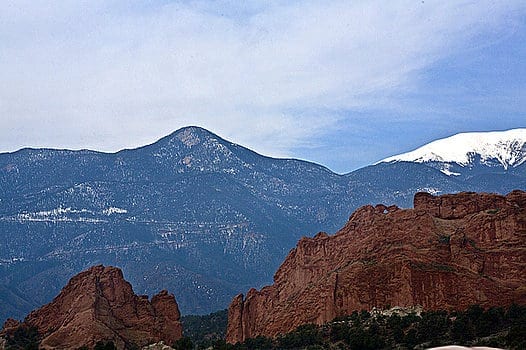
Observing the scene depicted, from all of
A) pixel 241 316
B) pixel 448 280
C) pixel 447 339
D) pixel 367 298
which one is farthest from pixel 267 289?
pixel 447 339

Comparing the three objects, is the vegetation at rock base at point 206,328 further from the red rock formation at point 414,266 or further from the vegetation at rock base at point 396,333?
the vegetation at rock base at point 396,333

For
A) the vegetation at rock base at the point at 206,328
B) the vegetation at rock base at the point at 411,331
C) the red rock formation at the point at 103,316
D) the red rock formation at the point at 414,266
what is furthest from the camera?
the vegetation at rock base at the point at 206,328

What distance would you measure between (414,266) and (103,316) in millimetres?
30789

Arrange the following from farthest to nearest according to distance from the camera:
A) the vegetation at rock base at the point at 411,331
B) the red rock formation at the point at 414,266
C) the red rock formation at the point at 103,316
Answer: the red rock formation at the point at 414,266 < the red rock formation at the point at 103,316 < the vegetation at rock base at the point at 411,331

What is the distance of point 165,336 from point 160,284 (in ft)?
399

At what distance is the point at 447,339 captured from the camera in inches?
2441

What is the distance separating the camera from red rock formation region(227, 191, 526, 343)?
73625 mm

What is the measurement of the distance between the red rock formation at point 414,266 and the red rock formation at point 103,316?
1233cm

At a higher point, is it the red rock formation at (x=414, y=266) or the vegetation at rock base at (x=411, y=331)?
the red rock formation at (x=414, y=266)

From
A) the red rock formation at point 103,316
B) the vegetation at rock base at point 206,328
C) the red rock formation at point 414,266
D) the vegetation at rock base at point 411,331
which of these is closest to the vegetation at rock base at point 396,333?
the vegetation at rock base at point 411,331

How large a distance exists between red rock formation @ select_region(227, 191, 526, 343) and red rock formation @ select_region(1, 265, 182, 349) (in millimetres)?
12325

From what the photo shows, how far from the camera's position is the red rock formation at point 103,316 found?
67938 millimetres

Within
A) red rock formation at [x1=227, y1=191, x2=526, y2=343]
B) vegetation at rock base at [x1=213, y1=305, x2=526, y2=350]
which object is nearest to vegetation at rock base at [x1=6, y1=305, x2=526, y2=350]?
vegetation at rock base at [x1=213, y1=305, x2=526, y2=350]

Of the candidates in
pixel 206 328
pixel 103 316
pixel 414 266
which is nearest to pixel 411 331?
pixel 414 266
